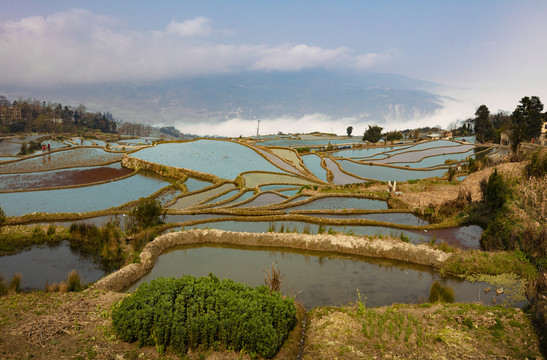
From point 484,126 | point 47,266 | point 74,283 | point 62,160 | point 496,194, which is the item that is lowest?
point 47,266

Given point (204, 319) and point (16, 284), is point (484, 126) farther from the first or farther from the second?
point (16, 284)

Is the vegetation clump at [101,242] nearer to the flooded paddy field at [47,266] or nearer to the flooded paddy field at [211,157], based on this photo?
the flooded paddy field at [47,266]

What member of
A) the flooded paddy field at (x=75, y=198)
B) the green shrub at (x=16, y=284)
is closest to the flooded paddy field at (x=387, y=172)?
the flooded paddy field at (x=75, y=198)

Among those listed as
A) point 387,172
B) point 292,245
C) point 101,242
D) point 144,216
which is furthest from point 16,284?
point 387,172

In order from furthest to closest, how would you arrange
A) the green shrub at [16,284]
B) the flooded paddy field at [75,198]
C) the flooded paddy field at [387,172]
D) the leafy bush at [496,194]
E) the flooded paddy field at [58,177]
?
the flooded paddy field at [387,172] < the flooded paddy field at [58,177] < the flooded paddy field at [75,198] < the leafy bush at [496,194] < the green shrub at [16,284]

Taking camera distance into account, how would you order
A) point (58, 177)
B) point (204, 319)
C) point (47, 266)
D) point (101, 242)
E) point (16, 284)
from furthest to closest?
point (58, 177) → point (101, 242) → point (47, 266) → point (16, 284) → point (204, 319)

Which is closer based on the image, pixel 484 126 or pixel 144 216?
pixel 144 216

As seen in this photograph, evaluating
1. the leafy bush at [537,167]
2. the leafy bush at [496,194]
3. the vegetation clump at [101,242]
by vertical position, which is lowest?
the vegetation clump at [101,242]

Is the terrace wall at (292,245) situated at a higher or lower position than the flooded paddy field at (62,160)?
lower

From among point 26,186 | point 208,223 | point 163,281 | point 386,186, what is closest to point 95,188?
point 26,186
